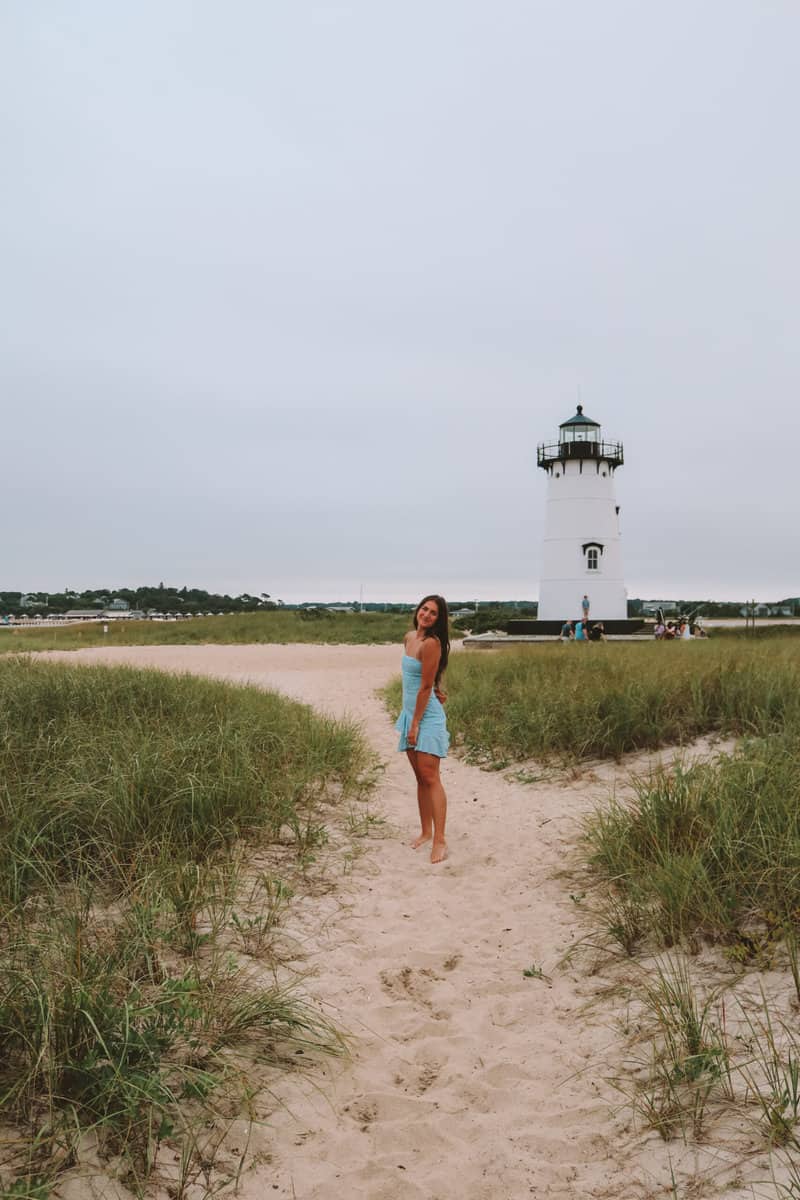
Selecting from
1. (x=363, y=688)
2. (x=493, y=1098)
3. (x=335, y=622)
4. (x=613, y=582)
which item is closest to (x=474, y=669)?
(x=363, y=688)

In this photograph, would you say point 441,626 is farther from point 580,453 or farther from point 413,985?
point 580,453

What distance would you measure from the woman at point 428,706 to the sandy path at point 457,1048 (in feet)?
1.67

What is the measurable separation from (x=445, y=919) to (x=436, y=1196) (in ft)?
7.37

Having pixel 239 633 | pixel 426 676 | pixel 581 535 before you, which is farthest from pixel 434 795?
pixel 239 633

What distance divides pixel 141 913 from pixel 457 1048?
159 centimetres

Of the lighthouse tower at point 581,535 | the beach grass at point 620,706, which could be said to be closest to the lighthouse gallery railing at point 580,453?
the lighthouse tower at point 581,535

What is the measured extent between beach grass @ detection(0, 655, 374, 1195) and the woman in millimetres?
910

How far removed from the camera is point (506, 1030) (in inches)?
139

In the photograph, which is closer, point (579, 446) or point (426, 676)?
point (426, 676)

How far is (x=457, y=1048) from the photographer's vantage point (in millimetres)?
3391

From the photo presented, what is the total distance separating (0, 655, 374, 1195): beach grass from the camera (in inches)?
100

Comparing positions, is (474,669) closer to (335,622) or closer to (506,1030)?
(506,1030)

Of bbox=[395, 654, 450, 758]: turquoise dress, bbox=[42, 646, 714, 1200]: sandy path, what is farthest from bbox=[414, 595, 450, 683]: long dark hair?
bbox=[42, 646, 714, 1200]: sandy path

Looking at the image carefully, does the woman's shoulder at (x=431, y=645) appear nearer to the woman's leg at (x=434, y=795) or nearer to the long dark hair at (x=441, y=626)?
the long dark hair at (x=441, y=626)
